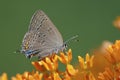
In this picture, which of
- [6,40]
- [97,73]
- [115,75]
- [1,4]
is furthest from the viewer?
[1,4]

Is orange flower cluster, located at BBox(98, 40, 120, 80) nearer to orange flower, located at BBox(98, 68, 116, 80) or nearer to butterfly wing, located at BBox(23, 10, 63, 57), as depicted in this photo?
orange flower, located at BBox(98, 68, 116, 80)

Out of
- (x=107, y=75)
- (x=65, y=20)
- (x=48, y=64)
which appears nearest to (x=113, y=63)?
(x=107, y=75)

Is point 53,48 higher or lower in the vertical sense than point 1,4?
lower

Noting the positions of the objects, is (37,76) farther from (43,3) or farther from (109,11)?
(43,3)

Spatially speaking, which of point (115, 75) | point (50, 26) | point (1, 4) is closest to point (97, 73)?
point (115, 75)

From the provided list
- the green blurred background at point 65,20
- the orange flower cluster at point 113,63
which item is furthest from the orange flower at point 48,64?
the green blurred background at point 65,20

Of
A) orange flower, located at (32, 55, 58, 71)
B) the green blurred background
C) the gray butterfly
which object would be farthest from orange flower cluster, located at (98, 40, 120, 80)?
the green blurred background

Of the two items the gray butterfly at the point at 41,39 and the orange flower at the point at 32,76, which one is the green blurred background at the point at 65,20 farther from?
the orange flower at the point at 32,76
